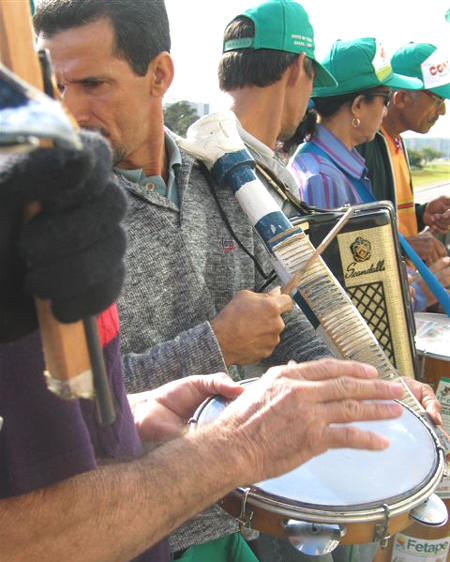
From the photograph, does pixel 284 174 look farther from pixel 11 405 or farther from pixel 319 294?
pixel 11 405

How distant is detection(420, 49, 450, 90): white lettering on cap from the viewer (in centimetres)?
335

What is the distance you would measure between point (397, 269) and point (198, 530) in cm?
103

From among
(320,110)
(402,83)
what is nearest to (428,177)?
(402,83)

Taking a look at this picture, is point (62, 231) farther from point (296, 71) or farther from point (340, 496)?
point (296, 71)

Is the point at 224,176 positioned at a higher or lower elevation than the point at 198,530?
higher

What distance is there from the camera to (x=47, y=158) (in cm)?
41

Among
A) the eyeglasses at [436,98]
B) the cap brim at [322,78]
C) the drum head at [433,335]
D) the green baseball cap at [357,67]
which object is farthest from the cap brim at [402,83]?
the drum head at [433,335]

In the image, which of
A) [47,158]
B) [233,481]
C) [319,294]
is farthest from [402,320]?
[47,158]

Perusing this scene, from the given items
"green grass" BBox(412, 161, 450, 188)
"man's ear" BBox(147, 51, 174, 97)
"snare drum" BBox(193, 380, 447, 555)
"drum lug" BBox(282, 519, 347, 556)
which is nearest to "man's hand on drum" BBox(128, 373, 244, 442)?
"snare drum" BBox(193, 380, 447, 555)

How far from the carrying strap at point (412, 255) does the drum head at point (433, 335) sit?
0.21ft

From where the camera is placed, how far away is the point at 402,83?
302 cm

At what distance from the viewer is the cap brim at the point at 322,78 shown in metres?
2.38

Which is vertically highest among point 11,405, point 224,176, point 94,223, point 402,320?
point 94,223

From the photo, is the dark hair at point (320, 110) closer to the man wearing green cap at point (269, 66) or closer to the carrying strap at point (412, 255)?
the carrying strap at point (412, 255)
